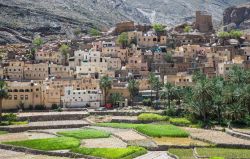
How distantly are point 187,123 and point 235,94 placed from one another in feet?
25.2

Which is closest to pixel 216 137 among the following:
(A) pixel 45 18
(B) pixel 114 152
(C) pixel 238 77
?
(B) pixel 114 152

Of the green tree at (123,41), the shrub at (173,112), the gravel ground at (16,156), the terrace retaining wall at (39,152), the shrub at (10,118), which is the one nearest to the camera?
the terrace retaining wall at (39,152)

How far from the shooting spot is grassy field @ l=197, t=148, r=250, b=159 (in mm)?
60681

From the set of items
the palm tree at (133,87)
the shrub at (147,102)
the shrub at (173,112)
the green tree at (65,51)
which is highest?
the green tree at (65,51)

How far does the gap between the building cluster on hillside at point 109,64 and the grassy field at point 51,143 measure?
20.6m

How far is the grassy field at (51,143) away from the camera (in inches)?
2611

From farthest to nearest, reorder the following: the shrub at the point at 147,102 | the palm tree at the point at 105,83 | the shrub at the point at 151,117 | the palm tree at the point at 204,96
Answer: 1. the shrub at the point at 147,102
2. the palm tree at the point at 105,83
3. the shrub at the point at 151,117
4. the palm tree at the point at 204,96

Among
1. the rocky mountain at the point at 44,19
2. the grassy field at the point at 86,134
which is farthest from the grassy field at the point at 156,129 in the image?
the rocky mountain at the point at 44,19

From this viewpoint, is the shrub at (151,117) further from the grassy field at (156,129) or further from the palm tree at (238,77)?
the palm tree at (238,77)

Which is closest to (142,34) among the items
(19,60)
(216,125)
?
(19,60)

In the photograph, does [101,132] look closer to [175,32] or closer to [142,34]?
[142,34]

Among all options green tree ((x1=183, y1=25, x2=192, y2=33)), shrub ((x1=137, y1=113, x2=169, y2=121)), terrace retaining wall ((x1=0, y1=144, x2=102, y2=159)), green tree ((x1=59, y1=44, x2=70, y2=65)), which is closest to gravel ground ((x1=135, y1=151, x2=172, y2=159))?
terrace retaining wall ((x1=0, y1=144, x2=102, y2=159))

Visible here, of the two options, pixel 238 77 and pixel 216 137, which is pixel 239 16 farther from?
pixel 216 137

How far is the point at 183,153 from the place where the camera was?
207 feet
